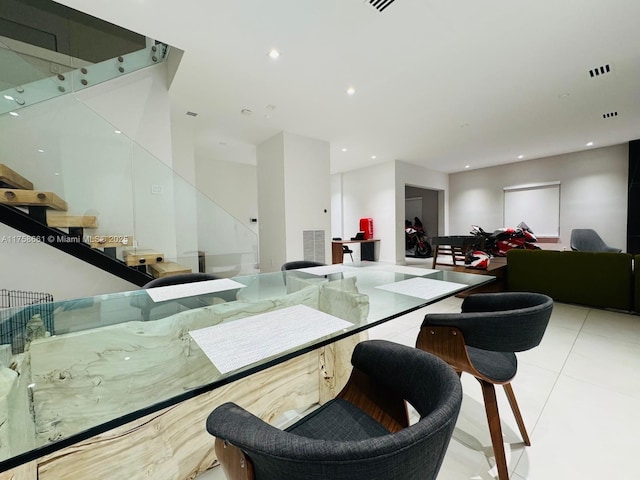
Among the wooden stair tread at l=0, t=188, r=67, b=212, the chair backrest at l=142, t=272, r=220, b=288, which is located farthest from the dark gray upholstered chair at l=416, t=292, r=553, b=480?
the wooden stair tread at l=0, t=188, r=67, b=212

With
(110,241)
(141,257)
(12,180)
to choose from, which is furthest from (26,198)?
(141,257)

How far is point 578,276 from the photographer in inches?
131

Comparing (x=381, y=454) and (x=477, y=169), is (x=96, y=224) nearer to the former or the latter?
(x=381, y=454)

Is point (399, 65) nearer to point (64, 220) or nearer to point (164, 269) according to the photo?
point (164, 269)

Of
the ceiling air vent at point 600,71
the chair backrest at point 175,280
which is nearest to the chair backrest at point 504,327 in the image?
the chair backrest at point 175,280

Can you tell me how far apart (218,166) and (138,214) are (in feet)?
13.9

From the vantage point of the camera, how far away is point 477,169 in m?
8.81

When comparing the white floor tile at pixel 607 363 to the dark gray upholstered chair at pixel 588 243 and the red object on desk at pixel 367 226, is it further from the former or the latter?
the red object on desk at pixel 367 226

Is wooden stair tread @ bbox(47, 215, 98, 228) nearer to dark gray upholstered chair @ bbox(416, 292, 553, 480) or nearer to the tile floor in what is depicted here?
the tile floor

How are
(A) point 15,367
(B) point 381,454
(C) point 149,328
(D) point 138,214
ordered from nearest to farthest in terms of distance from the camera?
Answer: (B) point 381,454 → (A) point 15,367 → (C) point 149,328 → (D) point 138,214

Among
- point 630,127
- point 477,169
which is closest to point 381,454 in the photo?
point 630,127

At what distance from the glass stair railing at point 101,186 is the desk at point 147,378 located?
2.01 m

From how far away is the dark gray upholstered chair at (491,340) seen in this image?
3.40ft

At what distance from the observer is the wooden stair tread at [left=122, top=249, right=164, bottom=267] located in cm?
323
